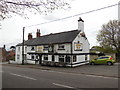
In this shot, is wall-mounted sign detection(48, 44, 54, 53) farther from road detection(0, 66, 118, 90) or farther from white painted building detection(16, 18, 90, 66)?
road detection(0, 66, 118, 90)

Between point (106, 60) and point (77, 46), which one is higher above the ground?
point (77, 46)

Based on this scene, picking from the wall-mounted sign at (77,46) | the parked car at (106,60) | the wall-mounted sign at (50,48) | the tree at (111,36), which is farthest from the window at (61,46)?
the tree at (111,36)

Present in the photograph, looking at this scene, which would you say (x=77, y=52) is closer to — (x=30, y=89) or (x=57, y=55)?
(x=57, y=55)

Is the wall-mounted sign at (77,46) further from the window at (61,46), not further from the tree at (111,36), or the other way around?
the tree at (111,36)

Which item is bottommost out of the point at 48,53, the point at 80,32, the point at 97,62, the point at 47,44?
the point at 97,62

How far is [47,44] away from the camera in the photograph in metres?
27.0

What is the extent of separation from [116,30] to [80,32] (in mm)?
16392

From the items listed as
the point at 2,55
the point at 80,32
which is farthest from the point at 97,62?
the point at 2,55

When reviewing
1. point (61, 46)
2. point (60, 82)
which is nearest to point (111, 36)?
point (61, 46)

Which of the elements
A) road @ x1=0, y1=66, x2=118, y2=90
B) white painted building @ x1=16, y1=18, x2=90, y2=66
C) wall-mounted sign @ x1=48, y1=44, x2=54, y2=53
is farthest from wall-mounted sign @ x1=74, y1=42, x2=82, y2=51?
road @ x1=0, y1=66, x2=118, y2=90

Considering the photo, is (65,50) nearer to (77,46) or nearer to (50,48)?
(77,46)

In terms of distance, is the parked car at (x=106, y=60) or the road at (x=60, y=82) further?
the parked car at (x=106, y=60)

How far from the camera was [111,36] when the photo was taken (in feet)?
123

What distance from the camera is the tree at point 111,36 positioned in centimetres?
3644
